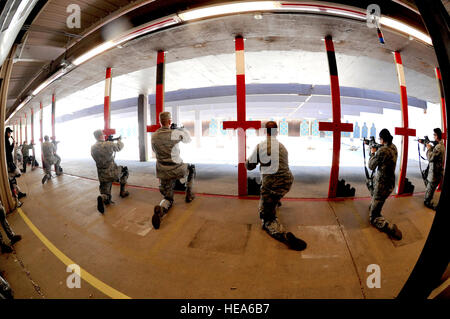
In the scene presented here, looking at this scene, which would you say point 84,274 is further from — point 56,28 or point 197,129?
point 197,129

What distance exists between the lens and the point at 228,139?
56.7 ft

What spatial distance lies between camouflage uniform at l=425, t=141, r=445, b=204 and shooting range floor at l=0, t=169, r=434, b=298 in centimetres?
32

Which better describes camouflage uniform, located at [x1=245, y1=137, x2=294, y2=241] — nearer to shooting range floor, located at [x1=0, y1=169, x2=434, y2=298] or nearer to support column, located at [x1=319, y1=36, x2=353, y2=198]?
shooting range floor, located at [x1=0, y1=169, x2=434, y2=298]

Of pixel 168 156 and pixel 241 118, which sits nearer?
pixel 168 156

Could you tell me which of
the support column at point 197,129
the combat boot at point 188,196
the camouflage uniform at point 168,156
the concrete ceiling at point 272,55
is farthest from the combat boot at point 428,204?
the support column at point 197,129

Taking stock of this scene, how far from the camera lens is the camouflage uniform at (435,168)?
8.55 ft

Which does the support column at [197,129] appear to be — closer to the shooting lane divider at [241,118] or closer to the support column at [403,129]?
the shooting lane divider at [241,118]

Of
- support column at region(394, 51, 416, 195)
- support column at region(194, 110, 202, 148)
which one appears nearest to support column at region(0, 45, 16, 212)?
support column at region(394, 51, 416, 195)

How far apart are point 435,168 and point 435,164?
0.31ft

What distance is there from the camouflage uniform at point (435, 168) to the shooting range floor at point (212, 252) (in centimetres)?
32

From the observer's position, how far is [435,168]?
2.75 metres

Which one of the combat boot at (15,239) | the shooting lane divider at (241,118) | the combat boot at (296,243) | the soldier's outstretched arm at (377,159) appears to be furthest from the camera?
the shooting lane divider at (241,118)

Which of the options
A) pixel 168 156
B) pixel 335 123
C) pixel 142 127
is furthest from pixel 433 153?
pixel 142 127

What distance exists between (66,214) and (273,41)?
569 centimetres
